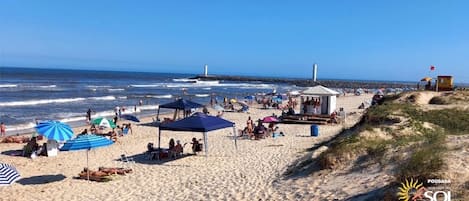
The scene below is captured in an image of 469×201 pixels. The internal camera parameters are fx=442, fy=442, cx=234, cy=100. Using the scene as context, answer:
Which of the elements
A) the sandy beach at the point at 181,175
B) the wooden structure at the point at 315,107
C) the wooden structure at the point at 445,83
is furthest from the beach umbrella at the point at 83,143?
the wooden structure at the point at 445,83

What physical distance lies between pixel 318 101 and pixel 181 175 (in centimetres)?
1398

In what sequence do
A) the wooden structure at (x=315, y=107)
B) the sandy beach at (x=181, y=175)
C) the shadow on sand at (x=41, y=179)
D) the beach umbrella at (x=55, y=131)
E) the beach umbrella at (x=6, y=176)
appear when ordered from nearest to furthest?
the beach umbrella at (x=6, y=176)
the sandy beach at (x=181, y=175)
the shadow on sand at (x=41, y=179)
the beach umbrella at (x=55, y=131)
the wooden structure at (x=315, y=107)

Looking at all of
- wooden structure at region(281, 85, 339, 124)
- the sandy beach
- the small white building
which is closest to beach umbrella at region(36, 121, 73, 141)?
the sandy beach

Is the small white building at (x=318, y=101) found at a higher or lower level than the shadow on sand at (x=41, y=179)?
higher

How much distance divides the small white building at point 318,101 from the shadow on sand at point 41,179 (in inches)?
564

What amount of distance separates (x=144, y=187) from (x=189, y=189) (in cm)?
121

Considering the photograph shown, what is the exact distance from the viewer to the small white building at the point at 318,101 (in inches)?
916

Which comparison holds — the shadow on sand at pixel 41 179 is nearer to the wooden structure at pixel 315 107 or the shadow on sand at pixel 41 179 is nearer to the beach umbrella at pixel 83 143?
the beach umbrella at pixel 83 143

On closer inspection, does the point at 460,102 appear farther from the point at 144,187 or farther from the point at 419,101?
the point at 144,187

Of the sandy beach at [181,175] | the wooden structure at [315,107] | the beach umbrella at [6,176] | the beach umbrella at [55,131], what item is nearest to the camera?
the beach umbrella at [6,176]

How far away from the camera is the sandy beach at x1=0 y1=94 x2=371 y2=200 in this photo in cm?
922

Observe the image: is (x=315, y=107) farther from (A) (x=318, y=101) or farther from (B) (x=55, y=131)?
(B) (x=55, y=131)

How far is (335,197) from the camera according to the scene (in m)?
7.33

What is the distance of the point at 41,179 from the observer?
1149 cm
